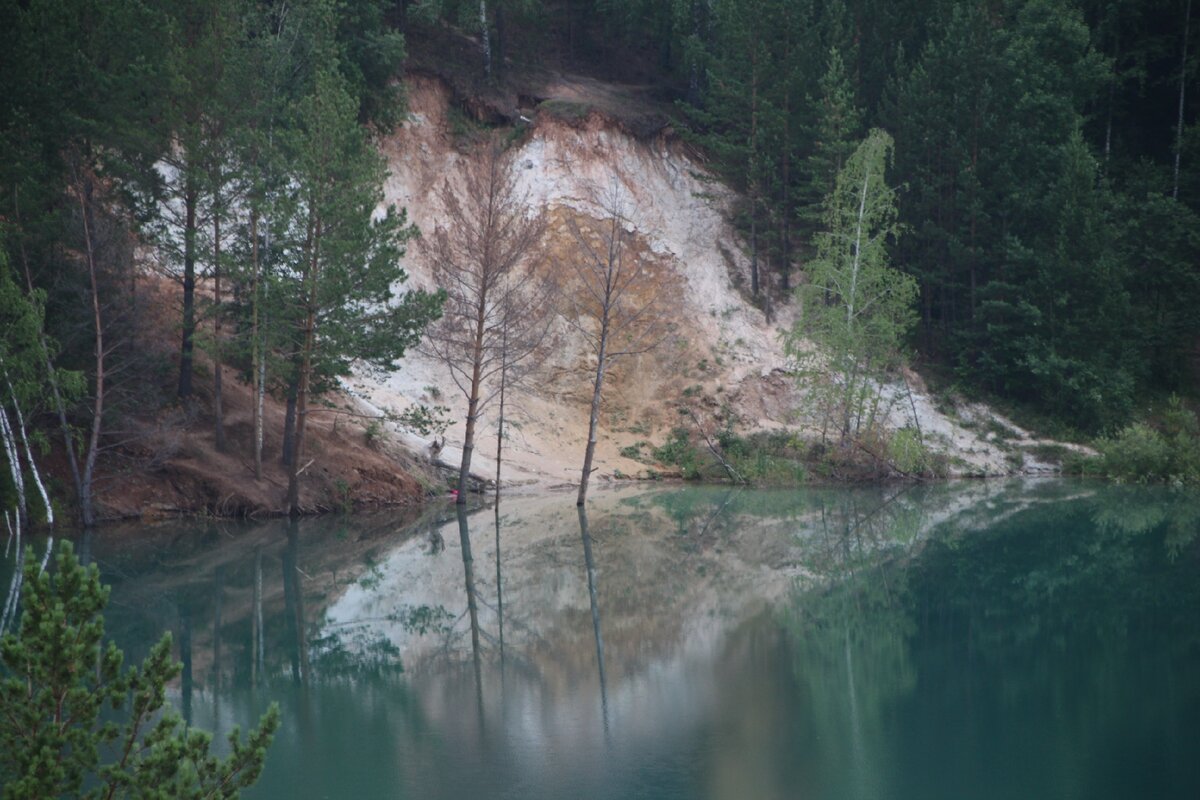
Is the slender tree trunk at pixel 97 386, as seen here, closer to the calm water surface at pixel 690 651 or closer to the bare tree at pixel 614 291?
the calm water surface at pixel 690 651

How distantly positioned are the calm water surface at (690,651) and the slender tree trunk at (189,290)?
4.44 meters

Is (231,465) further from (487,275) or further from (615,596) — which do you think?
(615,596)

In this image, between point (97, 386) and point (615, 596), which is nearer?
point (615, 596)

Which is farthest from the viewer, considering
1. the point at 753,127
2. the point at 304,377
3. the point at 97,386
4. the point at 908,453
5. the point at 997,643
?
the point at 753,127

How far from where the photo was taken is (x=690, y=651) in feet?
48.7

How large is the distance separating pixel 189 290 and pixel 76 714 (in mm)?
23483

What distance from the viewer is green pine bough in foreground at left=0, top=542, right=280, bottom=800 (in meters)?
6.02

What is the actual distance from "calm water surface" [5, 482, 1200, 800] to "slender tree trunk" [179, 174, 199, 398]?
4435 mm

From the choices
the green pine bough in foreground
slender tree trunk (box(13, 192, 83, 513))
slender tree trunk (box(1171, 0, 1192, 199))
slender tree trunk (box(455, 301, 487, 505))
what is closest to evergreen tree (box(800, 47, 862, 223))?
slender tree trunk (box(1171, 0, 1192, 199))

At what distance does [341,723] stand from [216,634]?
519cm

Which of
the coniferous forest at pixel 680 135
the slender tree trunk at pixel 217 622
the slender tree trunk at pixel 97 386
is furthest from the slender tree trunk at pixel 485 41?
the slender tree trunk at pixel 217 622

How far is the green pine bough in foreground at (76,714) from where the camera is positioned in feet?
19.7

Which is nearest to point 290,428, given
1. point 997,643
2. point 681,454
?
point 681,454

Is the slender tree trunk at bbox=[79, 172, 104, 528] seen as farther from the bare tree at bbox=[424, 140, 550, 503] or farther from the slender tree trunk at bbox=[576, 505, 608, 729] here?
the slender tree trunk at bbox=[576, 505, 608, 729]
